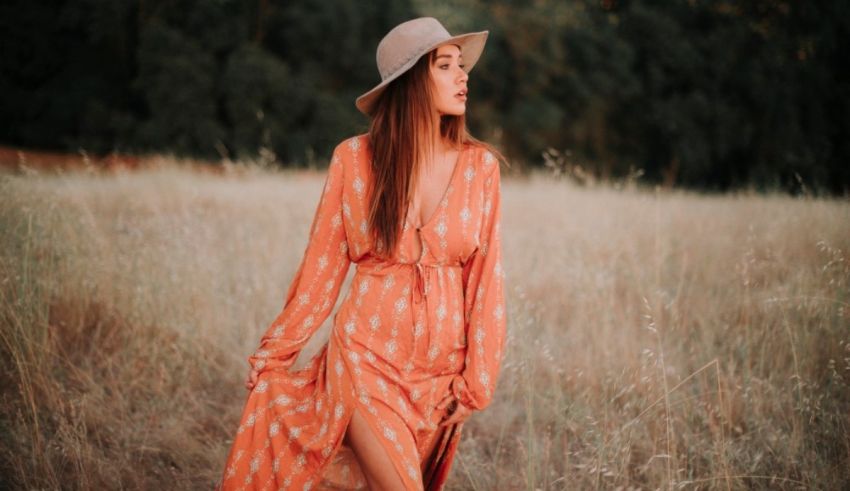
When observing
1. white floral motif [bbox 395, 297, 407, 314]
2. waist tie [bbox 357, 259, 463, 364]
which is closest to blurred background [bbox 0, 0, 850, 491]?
waist tie [bbox 357, 259, 463, 364]

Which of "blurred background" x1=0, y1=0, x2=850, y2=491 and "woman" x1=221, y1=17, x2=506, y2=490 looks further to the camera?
"blurred background" x1=0, y1=0, x2=850, y2=491

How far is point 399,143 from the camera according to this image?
7.00 ft

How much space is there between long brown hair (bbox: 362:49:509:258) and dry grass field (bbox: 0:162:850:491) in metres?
1.06

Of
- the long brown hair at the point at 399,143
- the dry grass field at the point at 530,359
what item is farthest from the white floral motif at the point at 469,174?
the dry grass field at the point at 530,359

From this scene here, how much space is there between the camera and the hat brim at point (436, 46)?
2.08m

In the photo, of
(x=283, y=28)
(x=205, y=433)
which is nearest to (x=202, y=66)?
(x=283, y=28)

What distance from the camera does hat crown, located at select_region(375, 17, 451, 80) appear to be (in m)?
2.09

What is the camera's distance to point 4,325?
3.42 metres

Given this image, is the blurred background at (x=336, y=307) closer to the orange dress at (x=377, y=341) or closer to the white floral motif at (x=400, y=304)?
the orange dress at (x=377, y=341)

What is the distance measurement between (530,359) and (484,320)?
1.16 m

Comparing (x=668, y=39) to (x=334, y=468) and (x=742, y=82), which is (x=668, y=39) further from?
(x=334, y=468)

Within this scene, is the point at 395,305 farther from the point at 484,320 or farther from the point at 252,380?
the point at 252,380

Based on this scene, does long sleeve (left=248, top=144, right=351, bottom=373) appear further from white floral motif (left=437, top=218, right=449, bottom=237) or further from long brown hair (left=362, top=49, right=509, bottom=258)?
white floral motif (left=437, top=218, right=449, bottom=237)

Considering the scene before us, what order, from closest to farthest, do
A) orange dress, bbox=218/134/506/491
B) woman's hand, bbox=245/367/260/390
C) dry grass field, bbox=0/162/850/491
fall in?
orange dress, bbox=218/134/506/491, woman's hand, bbox=245/367/260/390, dry grass field, bbox=0/162/850/491
